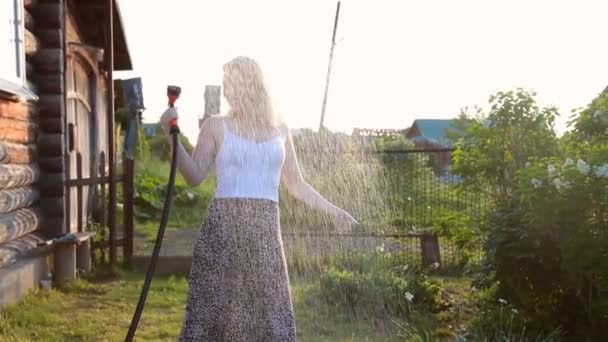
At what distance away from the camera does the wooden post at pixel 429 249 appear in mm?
8438

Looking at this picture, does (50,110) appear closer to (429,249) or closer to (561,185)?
(429,249)

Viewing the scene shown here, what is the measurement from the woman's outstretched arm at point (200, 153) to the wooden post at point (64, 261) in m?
3.84

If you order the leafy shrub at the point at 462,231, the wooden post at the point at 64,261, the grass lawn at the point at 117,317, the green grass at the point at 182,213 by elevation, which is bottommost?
the green grass at the point at 182,213

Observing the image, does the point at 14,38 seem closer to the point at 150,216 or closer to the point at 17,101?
the point at 17,101

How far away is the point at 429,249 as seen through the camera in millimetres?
8477

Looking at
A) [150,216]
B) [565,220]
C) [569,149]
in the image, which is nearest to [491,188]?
[569,149]

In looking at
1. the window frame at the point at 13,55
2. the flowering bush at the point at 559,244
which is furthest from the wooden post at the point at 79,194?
the flowering bush at the point at 559,244

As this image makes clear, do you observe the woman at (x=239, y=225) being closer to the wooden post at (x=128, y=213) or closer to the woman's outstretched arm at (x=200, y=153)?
the woman's outstretched arm at (x=200, y=153)

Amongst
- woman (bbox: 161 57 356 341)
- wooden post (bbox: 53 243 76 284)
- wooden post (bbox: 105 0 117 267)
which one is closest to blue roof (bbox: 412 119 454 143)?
wooden post (bbox: 105 0 117 267)

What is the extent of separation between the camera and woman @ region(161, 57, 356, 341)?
3.38m

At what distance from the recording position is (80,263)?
25.4ft

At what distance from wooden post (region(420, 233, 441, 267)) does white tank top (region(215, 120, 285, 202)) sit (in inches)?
206

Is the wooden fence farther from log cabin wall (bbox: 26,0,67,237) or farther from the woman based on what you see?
the woman

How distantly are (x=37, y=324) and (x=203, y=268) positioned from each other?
2.58 m
